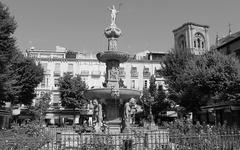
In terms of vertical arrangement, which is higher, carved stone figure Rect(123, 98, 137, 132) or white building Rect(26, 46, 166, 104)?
white building Rect(26, 46, 166, 104)

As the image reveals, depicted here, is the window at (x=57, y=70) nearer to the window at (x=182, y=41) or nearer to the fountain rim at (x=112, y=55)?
the window at (x=182, y=41)

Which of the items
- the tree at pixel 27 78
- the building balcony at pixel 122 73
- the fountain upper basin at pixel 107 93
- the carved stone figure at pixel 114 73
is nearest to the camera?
the fountain upper basin at pixel 107 93

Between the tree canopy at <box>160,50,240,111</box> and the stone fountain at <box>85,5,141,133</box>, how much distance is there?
9.95 m

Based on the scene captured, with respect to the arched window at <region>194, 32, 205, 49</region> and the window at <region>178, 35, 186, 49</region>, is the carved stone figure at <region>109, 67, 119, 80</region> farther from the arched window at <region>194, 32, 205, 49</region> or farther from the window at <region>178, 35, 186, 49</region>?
the window at <region>178, 35, 186, 49</region>

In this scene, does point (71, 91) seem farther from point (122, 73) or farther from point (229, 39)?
point (229, 39)

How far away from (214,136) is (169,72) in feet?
74.5

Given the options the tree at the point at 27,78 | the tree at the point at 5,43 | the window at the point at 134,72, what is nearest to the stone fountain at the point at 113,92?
the tree at the point at 5,43

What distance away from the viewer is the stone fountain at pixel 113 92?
13.4m

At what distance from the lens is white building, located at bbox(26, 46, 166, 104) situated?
1813 inches

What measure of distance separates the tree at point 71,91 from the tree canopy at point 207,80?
47.6ft

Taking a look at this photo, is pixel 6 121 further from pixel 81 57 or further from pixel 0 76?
pixel 0 76

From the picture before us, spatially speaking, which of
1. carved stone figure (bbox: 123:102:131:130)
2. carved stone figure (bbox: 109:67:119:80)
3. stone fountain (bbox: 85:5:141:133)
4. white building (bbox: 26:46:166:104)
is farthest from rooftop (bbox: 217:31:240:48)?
carved stone figure (bbox: 123:102:131:130)

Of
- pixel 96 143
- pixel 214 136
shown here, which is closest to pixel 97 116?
pixel 96 143

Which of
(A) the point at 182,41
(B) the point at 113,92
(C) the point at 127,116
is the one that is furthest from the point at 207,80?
(A) the point at 182,41
